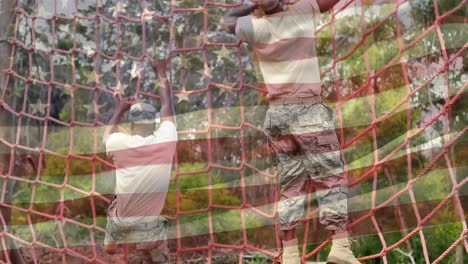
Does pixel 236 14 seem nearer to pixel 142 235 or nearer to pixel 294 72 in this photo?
pixel 294 72

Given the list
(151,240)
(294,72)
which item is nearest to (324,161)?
(294,72)

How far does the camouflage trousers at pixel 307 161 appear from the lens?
56.1 inches

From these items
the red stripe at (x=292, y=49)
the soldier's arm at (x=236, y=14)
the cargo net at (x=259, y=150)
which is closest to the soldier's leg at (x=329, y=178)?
the red stripe at (x=292, y=49)

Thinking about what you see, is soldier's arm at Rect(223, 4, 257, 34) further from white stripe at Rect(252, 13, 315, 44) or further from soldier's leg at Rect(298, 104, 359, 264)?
soldier's leg at Rect(298, 104, 359, 264)

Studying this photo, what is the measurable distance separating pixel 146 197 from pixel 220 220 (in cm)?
138

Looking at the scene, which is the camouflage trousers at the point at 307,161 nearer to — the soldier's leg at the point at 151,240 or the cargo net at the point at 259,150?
the soldier's leg at the point at 151,240

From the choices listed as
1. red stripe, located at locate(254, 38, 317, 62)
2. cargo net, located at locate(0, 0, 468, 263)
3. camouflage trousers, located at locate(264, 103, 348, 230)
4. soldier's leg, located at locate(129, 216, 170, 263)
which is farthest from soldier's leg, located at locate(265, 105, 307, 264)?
cargo net, located at locate(0, 0, 468, 263)

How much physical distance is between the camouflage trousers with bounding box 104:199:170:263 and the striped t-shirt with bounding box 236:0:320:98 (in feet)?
1.88

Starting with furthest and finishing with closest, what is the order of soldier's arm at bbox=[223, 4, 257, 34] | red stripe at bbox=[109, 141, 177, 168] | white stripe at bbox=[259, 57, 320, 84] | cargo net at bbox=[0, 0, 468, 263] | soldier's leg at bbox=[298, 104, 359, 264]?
cargo net at bbox=[0, 0, 468, 263] → red stripe at bbox=[109, 141, 177, 168] → soldier's arm at bbox=[223, 4, 257, 34] → white stripe at bbox=[259, 57, 320, 84] → soldier's leg at bbox=[298, 104, 359, 264]

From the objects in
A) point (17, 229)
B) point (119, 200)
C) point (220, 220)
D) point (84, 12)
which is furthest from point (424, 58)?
point (84, 12)

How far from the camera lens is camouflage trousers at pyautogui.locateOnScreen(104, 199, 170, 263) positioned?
1785 mm

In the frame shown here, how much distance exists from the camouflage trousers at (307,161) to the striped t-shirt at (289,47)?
53 mm

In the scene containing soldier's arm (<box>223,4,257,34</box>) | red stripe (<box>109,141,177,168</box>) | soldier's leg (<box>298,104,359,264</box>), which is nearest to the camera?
soldier's leg (<box>298,104,359,264</box>)

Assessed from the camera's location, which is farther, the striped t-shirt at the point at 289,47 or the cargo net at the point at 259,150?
the cargo net at the point at 259,150
